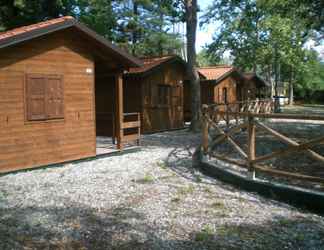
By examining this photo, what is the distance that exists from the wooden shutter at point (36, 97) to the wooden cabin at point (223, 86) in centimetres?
1631

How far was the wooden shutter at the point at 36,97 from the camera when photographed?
358 inches

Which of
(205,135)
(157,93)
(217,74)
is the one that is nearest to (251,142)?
(205,135)

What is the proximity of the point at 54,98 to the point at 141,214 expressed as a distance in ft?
15.9

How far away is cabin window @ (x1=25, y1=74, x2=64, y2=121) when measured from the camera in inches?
359

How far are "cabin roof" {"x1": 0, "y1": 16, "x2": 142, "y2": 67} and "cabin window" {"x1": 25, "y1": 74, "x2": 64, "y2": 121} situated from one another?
3.26 ft

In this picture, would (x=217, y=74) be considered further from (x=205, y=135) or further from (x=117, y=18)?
(x=205, y=135)

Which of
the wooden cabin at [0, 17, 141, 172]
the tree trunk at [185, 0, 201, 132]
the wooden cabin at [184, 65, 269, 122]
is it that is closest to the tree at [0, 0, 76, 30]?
the wooden cabin at [184, 65, 269, 122]

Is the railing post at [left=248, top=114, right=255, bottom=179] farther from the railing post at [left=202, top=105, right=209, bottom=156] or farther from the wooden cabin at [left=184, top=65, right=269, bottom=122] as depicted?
the wooden cabin at [left=184, top=65, right=269, bottom=122]

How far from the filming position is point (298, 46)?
4003cm

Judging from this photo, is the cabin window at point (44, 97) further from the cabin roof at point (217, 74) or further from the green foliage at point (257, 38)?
the green foliage at point (257, 38)

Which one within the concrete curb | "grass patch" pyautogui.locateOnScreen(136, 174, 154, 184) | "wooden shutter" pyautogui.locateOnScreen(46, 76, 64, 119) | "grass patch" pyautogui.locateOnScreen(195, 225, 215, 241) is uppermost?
"wooden shutter" pyautogui.locateOnScreen(46, 76, 64, 119)

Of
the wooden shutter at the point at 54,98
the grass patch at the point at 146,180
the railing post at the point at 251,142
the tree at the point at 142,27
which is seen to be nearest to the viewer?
the railing post at the point at 251,142

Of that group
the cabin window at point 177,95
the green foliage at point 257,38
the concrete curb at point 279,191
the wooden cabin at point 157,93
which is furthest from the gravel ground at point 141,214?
the green foliage at point 257,38

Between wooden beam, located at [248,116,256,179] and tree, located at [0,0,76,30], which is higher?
tree, located at [0,0,76,30]
